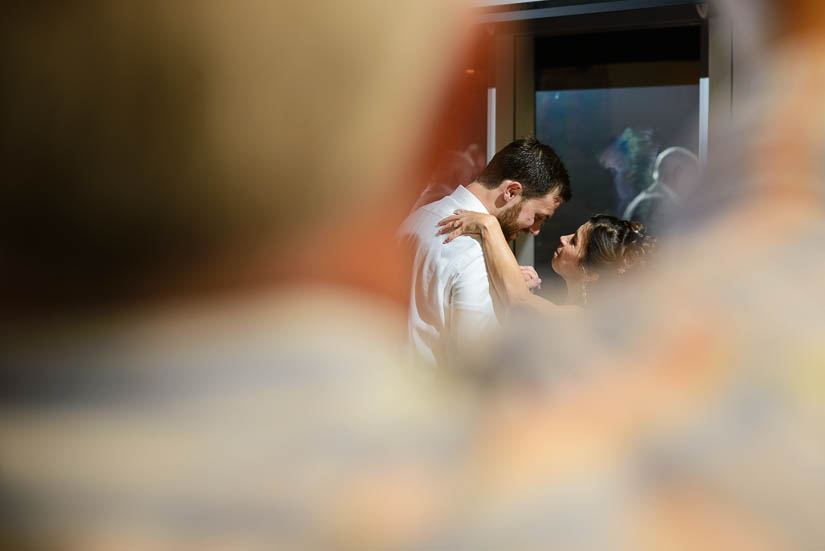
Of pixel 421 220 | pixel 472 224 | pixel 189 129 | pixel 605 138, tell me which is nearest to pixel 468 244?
pixel 472 224

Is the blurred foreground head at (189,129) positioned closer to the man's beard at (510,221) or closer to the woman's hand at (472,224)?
the woman's hand at (472,224)

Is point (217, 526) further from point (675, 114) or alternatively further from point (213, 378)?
point (675, 114)

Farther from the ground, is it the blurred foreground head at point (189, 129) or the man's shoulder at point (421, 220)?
the blurred foreground head at point (189, 129)

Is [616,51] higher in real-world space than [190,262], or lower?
higher

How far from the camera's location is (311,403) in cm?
19

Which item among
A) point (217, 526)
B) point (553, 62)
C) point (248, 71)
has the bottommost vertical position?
point (217, 526)

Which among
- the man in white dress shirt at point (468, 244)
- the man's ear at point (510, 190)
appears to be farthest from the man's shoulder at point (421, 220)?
the man's ear at point (510, 190)

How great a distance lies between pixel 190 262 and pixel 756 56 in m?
0.14

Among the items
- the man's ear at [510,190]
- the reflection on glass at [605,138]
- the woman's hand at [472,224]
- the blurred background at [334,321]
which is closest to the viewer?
the blurred background at [334,321]

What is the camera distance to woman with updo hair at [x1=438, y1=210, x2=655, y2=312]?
24cm

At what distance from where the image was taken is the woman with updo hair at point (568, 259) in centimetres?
24

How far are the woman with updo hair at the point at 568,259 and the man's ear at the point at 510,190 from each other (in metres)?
0.08

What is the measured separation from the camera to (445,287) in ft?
1.63

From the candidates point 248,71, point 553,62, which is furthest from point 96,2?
point 553,62
